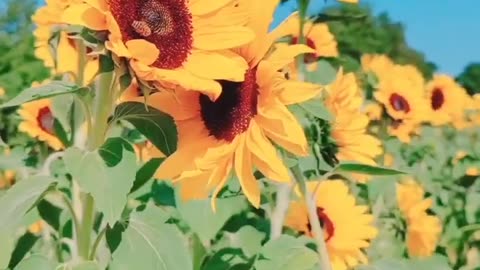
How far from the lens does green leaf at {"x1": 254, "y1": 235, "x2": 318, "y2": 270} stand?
5.20ft

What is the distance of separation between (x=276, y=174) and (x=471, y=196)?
1743 millimetres

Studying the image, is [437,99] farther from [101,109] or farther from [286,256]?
[101,109]

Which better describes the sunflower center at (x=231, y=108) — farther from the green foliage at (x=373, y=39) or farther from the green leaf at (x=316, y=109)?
the green foliage at (x=373, y=39)

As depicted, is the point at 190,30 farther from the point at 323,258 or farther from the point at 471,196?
the point at 471,196

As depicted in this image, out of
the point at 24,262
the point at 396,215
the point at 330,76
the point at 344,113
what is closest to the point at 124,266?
the point at 24,262

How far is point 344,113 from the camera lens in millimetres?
1902

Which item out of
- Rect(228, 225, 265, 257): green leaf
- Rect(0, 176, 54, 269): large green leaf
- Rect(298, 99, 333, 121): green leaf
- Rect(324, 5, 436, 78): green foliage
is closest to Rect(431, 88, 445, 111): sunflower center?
Rect(228, 225, 265, 257): green leaf

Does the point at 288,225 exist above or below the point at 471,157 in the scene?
above

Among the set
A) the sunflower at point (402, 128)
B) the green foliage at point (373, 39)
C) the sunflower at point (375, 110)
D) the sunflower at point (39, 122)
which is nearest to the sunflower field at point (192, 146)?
the sunflower at point (39, 122)

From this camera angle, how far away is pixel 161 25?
1.30m

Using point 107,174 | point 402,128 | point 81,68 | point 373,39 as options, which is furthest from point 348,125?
point 373,39

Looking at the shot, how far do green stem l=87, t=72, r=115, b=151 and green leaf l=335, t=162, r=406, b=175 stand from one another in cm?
42

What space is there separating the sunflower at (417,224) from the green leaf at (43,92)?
4.83 ft

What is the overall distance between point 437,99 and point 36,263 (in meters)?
3.56
